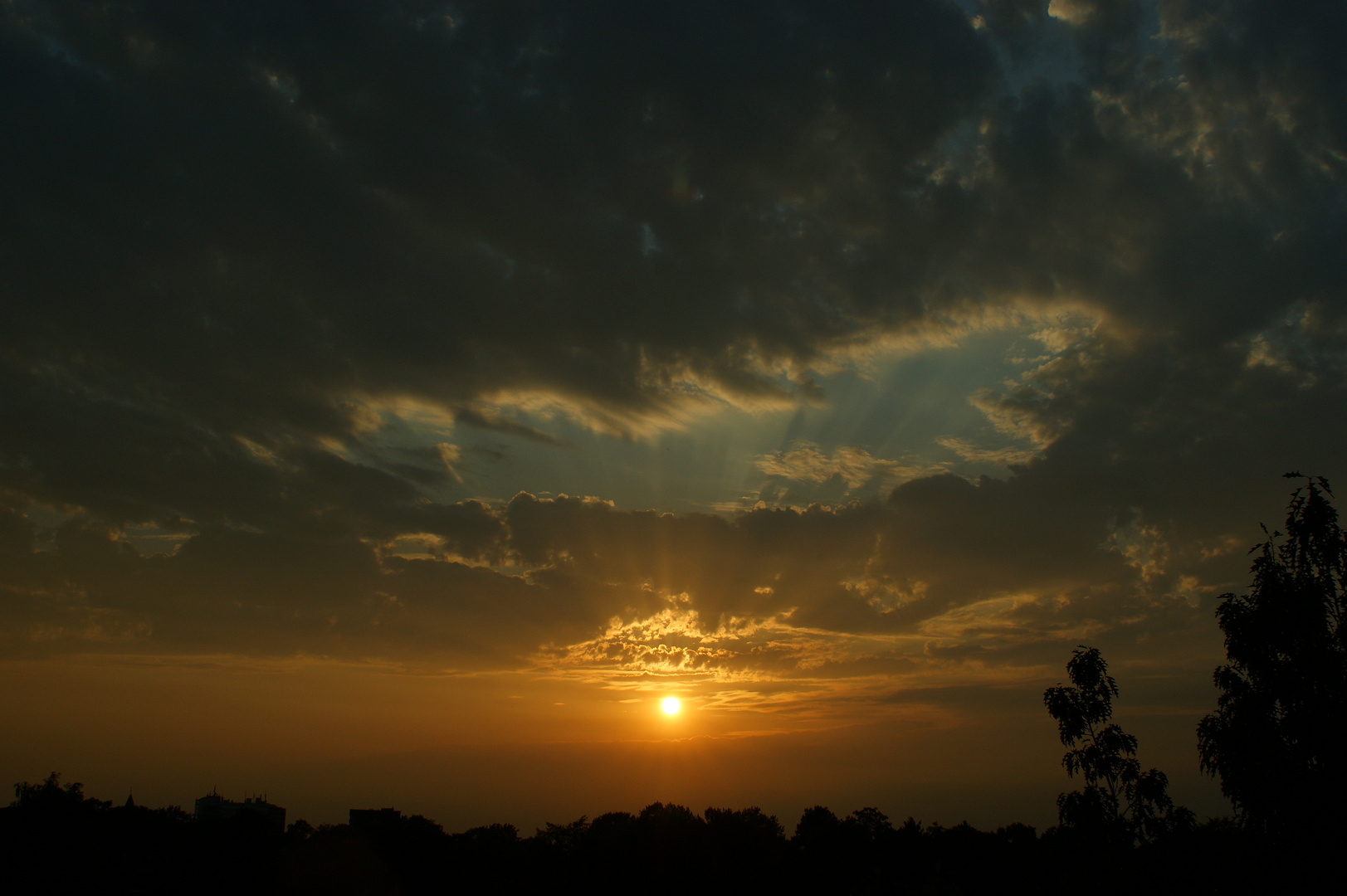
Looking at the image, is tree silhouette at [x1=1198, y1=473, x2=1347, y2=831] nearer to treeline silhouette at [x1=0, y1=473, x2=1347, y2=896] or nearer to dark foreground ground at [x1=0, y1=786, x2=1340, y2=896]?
treeline silhouette at [x1=0, y1=473, x2=1347, y2=896]

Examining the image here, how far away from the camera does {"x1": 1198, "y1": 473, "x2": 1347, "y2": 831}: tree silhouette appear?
20.3 meters

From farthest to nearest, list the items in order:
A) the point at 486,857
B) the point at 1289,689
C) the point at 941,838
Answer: the point at 941,838 < the point at 486,857 < the point at 1289,689

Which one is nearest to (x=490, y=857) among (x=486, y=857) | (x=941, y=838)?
(x=486, y=857)

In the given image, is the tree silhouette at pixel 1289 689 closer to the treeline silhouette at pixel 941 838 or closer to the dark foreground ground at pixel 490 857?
the treeline silhouette at pixel 941 838

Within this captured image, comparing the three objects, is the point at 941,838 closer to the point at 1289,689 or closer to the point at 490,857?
the point at 490,857

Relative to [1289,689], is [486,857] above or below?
below

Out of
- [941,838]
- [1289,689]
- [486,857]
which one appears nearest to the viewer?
[1289,689]

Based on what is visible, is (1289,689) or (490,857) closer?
(1289,689)

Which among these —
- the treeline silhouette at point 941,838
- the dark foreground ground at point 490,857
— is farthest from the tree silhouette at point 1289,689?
the dark foreground ground at point 490,857

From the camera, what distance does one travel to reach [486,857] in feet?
221

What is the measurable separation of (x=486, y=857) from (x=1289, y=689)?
64.9 meters

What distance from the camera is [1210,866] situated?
25.5 m

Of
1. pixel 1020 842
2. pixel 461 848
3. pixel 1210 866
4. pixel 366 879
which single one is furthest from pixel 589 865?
pixel 1210 866

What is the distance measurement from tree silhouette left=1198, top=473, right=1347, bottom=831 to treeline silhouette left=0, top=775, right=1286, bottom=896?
33.3m
